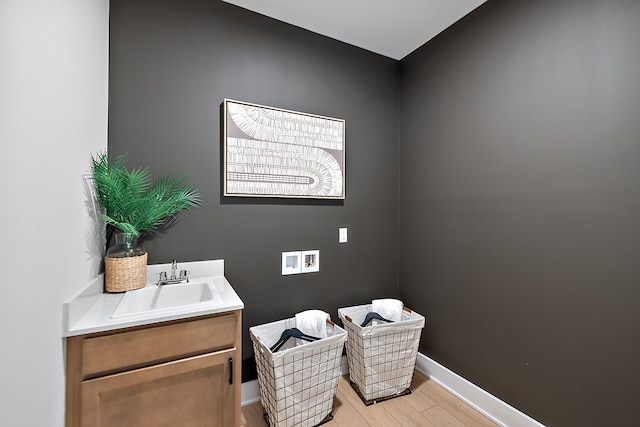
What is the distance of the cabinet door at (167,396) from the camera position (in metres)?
1.01

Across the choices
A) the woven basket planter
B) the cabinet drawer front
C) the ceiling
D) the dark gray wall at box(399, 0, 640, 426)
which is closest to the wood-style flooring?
the dark gray wall at box(399, 0, 640, 426)

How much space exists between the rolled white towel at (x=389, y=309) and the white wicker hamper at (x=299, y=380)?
0.51 metres

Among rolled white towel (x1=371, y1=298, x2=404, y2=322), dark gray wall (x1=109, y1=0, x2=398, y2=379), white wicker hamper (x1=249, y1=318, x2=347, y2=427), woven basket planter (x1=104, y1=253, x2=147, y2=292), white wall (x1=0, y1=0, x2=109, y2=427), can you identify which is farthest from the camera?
rolled white towel (x1=371, y1=298, x2=404, y2=322)

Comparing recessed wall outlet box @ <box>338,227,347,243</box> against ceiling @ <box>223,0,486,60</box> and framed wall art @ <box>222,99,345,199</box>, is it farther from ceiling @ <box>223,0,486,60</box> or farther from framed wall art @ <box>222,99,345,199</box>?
ceiling @ <box>223,0,486,60</box>

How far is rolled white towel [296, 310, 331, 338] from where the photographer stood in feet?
5.89

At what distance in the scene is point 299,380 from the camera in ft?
4.91

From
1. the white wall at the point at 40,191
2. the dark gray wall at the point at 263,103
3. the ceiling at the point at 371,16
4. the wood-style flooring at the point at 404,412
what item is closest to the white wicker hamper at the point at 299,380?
the wood-style flooring at the point at 404,412

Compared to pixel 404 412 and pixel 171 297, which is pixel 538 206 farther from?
pixel 171 297

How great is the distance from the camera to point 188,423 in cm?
116

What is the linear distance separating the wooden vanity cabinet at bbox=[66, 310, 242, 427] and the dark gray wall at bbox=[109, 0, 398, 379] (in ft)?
1.90

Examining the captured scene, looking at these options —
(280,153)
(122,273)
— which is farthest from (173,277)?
(280,153)

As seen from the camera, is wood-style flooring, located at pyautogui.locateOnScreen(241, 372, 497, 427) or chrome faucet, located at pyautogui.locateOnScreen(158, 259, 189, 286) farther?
wood-style flooring, located at pyautogui.locateOnScreen(241, 372, 497, 427)

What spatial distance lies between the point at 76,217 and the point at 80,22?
2.55 ft

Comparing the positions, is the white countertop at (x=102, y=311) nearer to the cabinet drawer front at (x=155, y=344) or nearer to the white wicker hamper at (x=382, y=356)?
the cabinet drawer front at (x=155, y=344)
